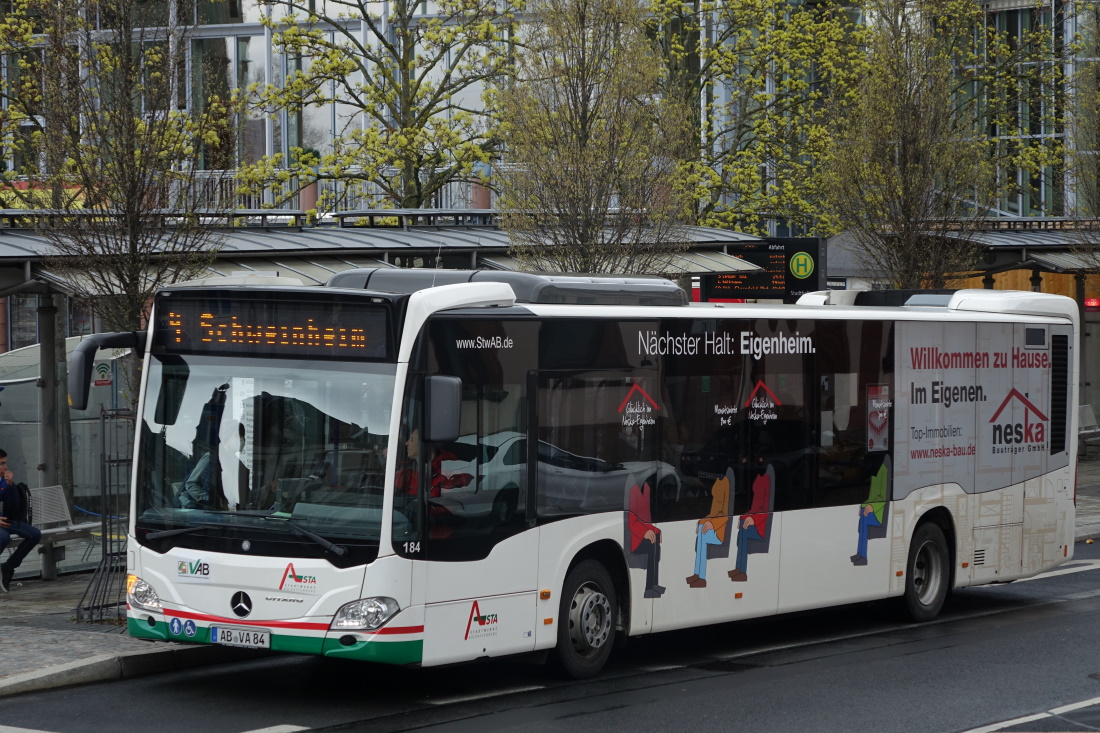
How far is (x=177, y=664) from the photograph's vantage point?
11250 millimetres

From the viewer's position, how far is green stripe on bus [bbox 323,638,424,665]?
934cm

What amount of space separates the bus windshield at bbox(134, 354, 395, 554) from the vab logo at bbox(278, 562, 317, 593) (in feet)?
0.66

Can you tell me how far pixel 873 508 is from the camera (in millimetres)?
13203

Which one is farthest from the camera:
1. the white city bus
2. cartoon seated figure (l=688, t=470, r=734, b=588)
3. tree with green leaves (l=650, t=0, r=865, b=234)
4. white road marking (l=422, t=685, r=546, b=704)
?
tree with green leaves (l=650, t=0, r=865, b=234)

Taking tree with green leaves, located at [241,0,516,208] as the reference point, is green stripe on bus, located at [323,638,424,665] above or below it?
below

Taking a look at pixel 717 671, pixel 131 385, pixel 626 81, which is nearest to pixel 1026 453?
A: pixel 717 671

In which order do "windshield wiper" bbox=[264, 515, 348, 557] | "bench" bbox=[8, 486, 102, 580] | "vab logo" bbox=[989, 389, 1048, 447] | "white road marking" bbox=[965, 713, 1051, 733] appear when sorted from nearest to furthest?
"white road marking" bbox=[965, 713, 1051, 733], "windshield wiper" bbox=[264, 515, 348, 557], "vab logo" bbox=[989, 389, 1048, 447], "bench" bbox=[8, 486, 102, 580]

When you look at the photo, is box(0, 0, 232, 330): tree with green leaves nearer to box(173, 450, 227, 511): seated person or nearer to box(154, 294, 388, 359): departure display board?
box(154, 294, 388, 359): departure display board

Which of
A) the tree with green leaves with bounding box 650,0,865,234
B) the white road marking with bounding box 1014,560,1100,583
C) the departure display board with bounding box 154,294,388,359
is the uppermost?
the tree with green leaves with bounding box 650,0,865,234

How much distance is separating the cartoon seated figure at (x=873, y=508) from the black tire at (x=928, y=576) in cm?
71

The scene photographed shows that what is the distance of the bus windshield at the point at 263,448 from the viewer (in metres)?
9.44

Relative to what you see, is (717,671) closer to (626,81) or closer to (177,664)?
(177,664)

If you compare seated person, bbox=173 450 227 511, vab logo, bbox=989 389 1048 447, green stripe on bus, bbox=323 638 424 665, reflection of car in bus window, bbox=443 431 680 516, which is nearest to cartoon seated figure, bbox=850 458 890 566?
vab logo, bbox=989 389 1048 447

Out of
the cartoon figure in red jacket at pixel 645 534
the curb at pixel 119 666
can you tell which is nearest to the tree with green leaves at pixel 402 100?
the curb at pixel 119 666
